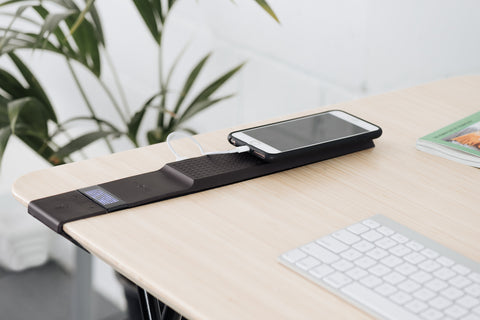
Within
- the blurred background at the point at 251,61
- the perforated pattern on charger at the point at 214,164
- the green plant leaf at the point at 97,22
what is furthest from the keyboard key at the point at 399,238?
the green plant leaf at the point at 97,22

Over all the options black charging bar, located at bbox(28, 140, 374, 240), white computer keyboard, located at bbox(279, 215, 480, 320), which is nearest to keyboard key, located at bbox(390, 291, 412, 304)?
white computer keyboard, located at bbox(279, 215, 480, 320)

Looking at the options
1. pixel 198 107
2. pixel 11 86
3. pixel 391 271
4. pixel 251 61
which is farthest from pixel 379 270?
pixel 251 61

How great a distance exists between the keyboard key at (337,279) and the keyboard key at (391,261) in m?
0.05

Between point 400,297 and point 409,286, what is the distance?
0.07ft

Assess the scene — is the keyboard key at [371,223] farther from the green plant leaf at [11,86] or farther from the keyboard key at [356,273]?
the green plant leaf at [11,86]

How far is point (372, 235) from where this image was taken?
712 millimetres

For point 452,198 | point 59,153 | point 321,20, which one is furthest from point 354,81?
point 452,198

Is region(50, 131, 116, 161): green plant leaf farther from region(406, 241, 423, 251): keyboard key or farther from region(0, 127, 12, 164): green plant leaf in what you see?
region(406, 241, 423, 251): keyboard key

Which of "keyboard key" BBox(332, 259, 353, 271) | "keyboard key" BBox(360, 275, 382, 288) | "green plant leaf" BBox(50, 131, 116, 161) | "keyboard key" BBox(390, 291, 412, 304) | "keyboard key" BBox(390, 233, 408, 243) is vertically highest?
"keyboard key" BBox(390, 233, 408, 243)

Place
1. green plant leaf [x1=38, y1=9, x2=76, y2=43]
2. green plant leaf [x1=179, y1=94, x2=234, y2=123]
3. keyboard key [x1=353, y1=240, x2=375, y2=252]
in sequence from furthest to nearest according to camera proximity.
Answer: green plant leaf [x1=179, y1=94, x2=234, y2=123] < green plant leaf [x1=38, y1=9, x2=76, y2=43] < keyboard key [x1=353, y1=240, x2=375, y2=252]

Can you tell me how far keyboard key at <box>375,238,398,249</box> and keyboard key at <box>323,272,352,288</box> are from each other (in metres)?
0.07

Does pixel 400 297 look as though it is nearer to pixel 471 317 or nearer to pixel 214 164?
pixel 471 317

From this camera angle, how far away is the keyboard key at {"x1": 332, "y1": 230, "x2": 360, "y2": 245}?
70 centimetres

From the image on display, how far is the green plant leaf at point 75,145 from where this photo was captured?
4.91 ft
